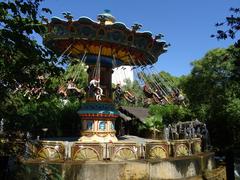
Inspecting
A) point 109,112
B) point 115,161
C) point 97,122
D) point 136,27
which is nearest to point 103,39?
point 136,27

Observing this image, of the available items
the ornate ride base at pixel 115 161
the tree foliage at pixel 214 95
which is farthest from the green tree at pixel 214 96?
the ornate ride base at pixel 115 161

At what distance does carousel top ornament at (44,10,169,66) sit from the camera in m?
16.3

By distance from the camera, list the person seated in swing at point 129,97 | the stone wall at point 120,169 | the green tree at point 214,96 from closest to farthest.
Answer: the stone wall at point 120,169, the person seated in swing at point 129,97, the green tree at point 214,96

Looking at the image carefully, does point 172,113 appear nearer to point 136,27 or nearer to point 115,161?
point 136,27

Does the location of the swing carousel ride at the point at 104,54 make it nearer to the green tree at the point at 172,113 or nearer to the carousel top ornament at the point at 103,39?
the carousel top ornament at the point at 103,39

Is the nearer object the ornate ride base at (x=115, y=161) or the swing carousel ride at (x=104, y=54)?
the ornate ride base at (x=115, y=161)

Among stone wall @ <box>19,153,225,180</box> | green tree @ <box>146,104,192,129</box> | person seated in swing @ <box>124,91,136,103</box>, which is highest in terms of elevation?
green tree @ <box>146,104,192,129</box>

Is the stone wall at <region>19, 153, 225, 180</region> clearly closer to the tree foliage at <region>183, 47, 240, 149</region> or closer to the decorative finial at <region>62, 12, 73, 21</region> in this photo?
the decorative finial at <region>62, 12, 73, 21</region>

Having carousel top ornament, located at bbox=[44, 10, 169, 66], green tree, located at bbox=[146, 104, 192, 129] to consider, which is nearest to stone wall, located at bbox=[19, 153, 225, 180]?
carousel top ornament, located at bbox=[44, 10, 169, 66]

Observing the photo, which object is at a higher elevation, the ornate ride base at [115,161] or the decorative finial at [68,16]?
the decorative finial at [68,16]

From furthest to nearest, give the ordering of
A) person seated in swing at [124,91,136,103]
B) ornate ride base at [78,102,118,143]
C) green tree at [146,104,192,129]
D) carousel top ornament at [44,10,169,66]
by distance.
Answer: green tree at [146,104,192,129] → person seated in swing at [124,91,136,103] → ornate ride base at [78,102,118,143] → carousel top ornament at [44,10,169,66]

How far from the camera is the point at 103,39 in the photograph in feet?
54.9

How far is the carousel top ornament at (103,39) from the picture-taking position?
53.6ft

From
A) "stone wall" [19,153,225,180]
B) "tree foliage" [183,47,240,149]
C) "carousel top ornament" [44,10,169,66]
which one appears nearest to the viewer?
"stone wall" [19,153,225,180]
